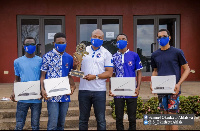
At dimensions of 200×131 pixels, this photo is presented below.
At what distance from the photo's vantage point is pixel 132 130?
354 centimetres

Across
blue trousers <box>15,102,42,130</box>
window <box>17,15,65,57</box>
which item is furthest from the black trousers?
A: window <box>17,15,65,57</box>

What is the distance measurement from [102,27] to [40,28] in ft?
7.94

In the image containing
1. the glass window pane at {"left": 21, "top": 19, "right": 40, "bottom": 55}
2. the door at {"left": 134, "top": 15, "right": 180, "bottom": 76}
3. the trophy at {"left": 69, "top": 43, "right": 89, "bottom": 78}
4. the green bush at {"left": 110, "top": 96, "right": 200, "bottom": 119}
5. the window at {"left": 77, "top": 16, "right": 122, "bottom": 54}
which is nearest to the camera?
the trophy at {"left": 69, "top": 43, "right": 89, "bottom": 78}

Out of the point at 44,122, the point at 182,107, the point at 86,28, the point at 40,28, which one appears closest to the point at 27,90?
the point at 44,122

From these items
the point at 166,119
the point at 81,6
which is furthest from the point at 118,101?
the point at 81,6

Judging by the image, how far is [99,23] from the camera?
30.0ft

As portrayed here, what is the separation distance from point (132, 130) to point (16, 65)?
1975mm

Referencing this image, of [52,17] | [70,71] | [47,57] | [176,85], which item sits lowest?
[176,85]

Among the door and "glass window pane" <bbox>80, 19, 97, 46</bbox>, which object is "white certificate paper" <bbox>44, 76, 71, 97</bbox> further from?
the door

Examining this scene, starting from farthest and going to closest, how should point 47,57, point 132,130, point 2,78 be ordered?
point 2,78 → point 132,130 → point 47,57

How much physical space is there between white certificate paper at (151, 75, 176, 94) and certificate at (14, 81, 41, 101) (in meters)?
1.68

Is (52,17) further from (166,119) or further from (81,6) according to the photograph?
(166,119)

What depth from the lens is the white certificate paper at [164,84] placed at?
3266mm

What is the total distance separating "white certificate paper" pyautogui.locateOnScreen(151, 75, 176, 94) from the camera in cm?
327
